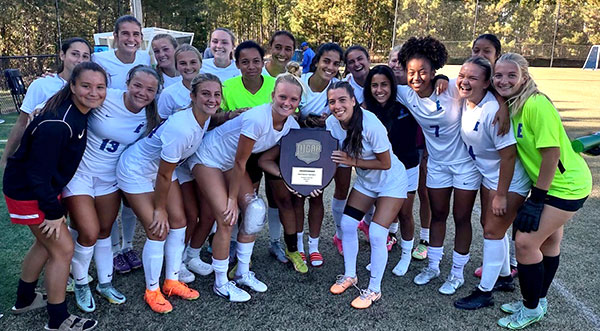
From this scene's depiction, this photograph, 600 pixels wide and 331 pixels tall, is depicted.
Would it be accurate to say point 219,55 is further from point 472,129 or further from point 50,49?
point 50,49

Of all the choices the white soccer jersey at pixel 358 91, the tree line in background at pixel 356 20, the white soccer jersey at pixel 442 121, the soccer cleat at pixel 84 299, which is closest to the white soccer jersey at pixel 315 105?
the white soccer jersey at pixel 358 91

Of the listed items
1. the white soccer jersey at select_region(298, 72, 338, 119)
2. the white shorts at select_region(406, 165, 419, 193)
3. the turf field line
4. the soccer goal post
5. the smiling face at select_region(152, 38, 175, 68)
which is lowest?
the turf field line

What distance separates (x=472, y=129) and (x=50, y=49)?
23.9 m

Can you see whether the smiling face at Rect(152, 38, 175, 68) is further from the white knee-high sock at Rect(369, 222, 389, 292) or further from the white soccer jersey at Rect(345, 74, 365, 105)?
the white knee-high sock at Rect(369, 222, 389, 292)

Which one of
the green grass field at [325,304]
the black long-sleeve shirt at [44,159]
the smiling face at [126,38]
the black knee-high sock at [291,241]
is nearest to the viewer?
the black long-sleeve shirt at [44,159]

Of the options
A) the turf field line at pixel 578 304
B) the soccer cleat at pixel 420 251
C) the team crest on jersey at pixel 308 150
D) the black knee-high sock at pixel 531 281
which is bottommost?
the turf field line at pixel 578 304

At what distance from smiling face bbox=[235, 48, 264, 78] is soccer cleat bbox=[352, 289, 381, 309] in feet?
6.26

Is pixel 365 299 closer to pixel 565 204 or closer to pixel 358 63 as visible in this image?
pixel 565 204

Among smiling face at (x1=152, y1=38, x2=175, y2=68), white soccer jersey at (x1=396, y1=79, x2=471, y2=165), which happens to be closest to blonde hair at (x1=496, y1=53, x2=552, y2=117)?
white soccer jersey at (x1=396, y1=79, x2=471, y2=165)

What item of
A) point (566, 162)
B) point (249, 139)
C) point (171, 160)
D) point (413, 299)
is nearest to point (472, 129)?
point (566, 162)

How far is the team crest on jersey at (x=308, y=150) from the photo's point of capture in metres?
3.06

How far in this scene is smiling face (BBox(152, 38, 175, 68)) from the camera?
388 centimetres

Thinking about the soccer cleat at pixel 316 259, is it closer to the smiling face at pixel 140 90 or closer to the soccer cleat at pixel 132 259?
the soccer cleat at pixel 132 259

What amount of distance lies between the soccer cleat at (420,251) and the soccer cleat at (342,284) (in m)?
0.80
